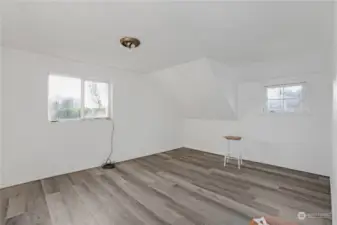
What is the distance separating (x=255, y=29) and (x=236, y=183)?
7.77 feet

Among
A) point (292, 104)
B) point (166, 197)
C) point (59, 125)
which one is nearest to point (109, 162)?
point (59, 125)

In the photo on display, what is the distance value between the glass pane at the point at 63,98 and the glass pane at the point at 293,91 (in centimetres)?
435

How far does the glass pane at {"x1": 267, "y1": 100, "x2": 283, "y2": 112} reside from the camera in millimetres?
3922

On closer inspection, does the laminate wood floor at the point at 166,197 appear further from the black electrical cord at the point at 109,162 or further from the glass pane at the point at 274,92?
the glass pane at the point at 274,92

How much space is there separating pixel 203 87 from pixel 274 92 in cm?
157

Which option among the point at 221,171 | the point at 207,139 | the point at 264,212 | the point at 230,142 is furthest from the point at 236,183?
the point at 207,139

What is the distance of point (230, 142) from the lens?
15.4 feet

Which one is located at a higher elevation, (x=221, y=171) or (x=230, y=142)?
(x=230, y=142)

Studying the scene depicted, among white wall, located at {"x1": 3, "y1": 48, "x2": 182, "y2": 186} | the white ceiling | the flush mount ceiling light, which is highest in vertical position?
the white ceiling

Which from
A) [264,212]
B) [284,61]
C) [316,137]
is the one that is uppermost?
[284,61]

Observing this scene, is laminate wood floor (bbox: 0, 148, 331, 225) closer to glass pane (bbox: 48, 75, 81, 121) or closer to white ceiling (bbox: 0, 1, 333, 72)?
glass pane (bbox: 48, 75, 81, 121)

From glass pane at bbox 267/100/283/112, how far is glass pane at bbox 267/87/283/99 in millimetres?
109

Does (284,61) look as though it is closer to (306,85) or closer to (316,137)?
(306,85)

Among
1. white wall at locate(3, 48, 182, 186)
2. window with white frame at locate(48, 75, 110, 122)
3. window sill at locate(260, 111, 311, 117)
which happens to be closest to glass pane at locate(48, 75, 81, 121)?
window with white frame at locate(48, 75, 110, 122)
